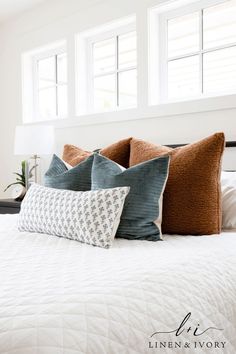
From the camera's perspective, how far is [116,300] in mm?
907

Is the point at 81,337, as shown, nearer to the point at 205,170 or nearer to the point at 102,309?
the point at 102,309

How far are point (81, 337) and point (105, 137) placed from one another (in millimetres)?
2436

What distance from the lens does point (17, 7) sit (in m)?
3.67

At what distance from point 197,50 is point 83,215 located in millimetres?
1670

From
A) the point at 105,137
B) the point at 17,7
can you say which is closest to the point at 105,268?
the point at 105,137

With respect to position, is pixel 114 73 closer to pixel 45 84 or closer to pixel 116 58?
pixel 116 58

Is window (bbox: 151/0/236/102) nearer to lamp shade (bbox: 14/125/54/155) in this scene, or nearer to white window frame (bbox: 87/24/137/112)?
white window frame (bbox: 87/24/137/112)

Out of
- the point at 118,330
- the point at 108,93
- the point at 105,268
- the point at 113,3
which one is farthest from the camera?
the point at 108,93

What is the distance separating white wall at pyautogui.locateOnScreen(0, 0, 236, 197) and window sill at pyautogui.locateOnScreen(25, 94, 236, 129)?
0.02m

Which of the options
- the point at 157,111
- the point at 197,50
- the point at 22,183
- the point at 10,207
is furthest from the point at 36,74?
the point at 197,50

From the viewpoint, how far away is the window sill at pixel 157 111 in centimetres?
248

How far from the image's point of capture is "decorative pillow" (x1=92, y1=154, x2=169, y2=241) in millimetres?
1618

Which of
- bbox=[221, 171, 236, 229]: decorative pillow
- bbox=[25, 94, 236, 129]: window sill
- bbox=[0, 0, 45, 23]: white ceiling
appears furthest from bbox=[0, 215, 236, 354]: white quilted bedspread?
bbox=[0, 0, 45, 23]: white ceiling

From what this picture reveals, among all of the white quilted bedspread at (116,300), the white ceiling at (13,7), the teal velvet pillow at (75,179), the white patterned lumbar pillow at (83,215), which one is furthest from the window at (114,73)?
the white quilted bedspread at (116,300)
